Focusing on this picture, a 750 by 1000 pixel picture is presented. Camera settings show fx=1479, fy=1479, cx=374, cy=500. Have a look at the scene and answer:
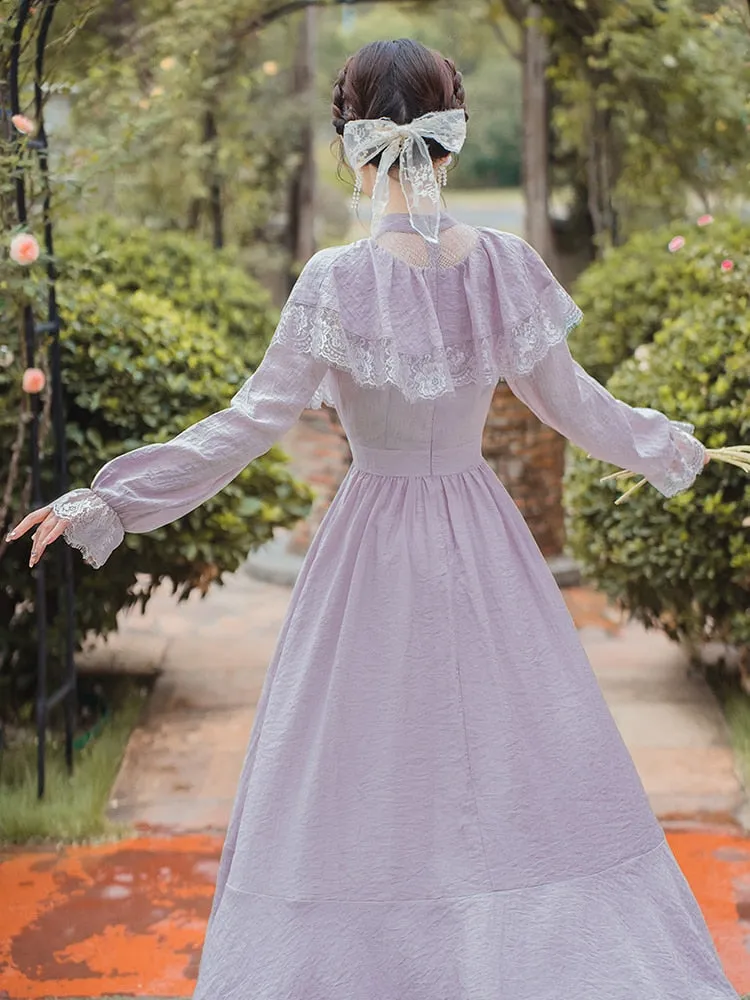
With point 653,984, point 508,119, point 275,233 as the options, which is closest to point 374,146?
point 653,984

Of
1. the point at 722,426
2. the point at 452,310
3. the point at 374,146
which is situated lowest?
the point at 722,426

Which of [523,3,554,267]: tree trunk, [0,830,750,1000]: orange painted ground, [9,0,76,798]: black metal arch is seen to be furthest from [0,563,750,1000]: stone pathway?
[523,3,554,267]: tree trunk

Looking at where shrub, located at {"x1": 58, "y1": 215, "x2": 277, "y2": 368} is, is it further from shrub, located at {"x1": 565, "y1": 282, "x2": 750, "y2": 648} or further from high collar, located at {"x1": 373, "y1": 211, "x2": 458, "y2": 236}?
high collar, located at {"x1": 373, "y1": 211, "x2": 458, "y2": 236}

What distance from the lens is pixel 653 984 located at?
230 centimetres

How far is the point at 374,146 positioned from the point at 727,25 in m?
3.62

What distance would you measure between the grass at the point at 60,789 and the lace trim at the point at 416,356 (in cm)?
171

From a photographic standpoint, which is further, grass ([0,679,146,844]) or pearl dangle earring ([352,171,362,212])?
grass ([0,679,146,844])

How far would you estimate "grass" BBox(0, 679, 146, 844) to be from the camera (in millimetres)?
3549

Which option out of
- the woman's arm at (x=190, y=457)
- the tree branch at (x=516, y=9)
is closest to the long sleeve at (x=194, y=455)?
the woman's arm at (x=190, y=457)

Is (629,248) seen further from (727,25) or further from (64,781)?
(64,781)

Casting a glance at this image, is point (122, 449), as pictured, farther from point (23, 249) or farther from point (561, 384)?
point (561, 384)

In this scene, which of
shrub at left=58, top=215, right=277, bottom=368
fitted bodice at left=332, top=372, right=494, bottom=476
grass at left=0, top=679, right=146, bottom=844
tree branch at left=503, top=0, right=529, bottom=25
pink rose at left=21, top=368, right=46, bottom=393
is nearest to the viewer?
fitted bodice at left=332, top=372, right=494, bottom=476

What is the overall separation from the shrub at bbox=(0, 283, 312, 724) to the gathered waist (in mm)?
1636

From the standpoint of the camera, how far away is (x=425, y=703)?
2346 mm
